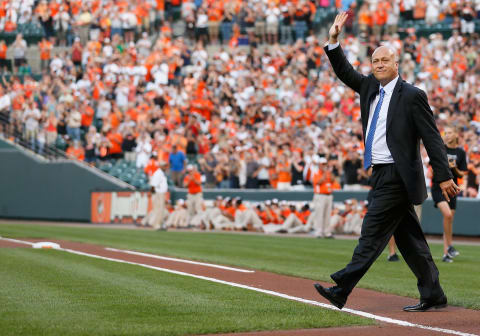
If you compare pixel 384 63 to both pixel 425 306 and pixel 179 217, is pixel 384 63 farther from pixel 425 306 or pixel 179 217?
pixel 179 217

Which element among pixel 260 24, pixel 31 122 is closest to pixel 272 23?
pixel 260 24

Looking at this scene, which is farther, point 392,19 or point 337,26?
point 392,19

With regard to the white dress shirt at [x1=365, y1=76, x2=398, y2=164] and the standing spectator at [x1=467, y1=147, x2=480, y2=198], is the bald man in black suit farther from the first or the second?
the standing spectator at [x1=467, y1=147, x2=480, y2=198]

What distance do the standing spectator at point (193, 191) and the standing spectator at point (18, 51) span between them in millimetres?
10238

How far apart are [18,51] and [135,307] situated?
26537mm

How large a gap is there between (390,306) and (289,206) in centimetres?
1600

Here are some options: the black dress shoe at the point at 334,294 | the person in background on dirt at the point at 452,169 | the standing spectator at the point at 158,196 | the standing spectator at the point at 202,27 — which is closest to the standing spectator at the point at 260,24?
the standing spectator at the point at 202,27

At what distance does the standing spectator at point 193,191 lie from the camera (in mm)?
24734

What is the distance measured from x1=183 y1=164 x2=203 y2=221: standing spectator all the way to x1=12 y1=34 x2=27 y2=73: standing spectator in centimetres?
1024

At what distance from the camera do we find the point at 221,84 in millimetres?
28797

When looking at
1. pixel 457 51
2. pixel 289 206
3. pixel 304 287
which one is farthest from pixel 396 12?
pixel 304 287

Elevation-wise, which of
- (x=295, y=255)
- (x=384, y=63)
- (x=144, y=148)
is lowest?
(x=295, y=255)

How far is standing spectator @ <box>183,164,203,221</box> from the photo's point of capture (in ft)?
81.1

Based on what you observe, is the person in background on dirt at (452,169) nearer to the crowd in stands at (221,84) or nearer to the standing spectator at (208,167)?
the crowd in stands at (221,84)
